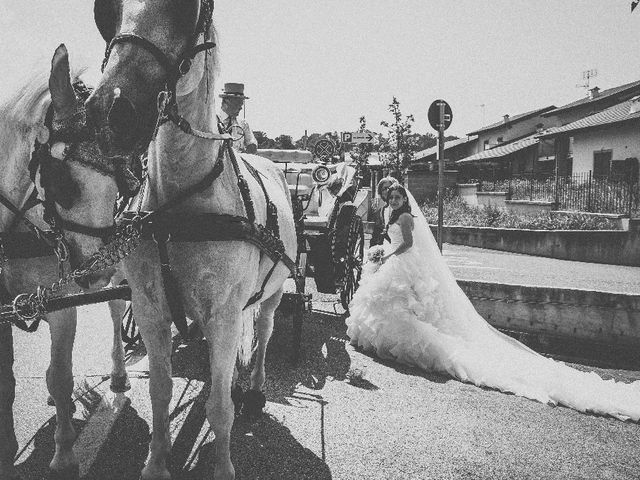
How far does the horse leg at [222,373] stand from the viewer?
2.80 metres

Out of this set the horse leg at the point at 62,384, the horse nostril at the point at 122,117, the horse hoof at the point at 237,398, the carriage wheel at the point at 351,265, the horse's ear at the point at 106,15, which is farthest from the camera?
the carriage wheel at the point at 351,265

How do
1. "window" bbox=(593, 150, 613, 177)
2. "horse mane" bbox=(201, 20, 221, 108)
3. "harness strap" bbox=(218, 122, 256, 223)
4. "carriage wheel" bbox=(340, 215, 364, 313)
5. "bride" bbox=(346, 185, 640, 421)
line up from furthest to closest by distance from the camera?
"window" bbox=(593, 150, 613, 177), "carriage wheel" bbox=(340, 215, 364, 313), "bride" bbox=(346, 185, 640, 421), "harness strap" bbox=(218, 122, 256, 223), "horse mane" bbox=(201, 20, 221, 108)

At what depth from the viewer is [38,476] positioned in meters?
3.13

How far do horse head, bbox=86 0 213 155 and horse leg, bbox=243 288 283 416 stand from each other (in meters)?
2.68

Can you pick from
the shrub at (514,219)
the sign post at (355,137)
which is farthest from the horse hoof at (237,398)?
the shrub at (514,219)

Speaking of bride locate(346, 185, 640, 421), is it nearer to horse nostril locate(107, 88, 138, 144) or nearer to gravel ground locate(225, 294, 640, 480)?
gravel ground locate(225, 294, 640, 480)

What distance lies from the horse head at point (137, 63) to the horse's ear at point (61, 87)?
412mm

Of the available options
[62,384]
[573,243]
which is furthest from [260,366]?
[573,243]

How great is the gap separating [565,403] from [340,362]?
7.52 feet

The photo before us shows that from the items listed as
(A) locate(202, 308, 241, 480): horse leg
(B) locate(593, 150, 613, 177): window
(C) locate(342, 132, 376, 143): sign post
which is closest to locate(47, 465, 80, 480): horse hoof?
(A) locate(202, 308, 241, 480): horse leg

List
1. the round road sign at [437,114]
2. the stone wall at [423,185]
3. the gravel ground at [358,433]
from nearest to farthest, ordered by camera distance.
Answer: the gravel ground at [358,433], the round road sign at [437,114], the stone wall at [423,185]

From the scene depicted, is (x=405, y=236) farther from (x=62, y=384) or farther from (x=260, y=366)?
(x=62, y=384)

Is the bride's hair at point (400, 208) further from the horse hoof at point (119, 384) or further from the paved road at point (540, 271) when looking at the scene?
the paved road at point (540, 271)

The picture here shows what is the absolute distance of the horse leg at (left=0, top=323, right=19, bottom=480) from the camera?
287 cm
